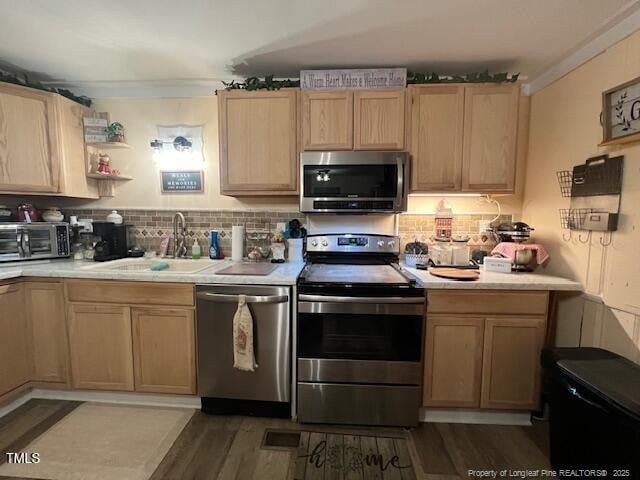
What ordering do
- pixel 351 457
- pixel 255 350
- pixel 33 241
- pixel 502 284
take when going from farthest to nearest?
pixel 33 241
pixel 255 350
pixel 502 284
pixel 351 457

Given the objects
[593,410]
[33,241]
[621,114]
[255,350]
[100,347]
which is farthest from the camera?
[33,241]

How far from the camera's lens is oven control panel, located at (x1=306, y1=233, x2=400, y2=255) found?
7.65 feet

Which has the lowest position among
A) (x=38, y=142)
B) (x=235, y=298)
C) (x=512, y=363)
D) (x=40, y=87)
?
(x=512, y=363)

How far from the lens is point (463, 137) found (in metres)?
2.06

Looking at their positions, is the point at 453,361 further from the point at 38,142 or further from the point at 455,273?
the point at 38,142

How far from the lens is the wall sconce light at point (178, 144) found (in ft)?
8.05

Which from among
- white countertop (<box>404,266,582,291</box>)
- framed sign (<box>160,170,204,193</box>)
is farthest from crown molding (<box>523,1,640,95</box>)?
framed sign (<box>160,170,204,193</box>)

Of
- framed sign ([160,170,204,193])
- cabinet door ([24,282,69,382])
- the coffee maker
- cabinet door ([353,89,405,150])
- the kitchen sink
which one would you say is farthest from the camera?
framed sign ([160,170,204,193])

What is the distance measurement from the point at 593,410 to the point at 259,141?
238cm

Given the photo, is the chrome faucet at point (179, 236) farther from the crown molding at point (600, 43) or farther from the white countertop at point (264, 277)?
the crown molding at point (600, 43)

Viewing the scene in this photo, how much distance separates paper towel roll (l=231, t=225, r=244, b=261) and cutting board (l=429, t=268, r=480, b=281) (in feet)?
4.88

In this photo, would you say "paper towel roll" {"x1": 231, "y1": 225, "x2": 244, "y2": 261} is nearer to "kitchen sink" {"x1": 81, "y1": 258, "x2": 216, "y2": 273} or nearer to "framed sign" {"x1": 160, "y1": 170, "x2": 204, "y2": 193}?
"kitchen sink" {"x1": 81, "y1": 258, "x2": 216, "y2": 273}

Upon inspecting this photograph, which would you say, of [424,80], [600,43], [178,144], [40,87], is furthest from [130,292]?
[600,43]

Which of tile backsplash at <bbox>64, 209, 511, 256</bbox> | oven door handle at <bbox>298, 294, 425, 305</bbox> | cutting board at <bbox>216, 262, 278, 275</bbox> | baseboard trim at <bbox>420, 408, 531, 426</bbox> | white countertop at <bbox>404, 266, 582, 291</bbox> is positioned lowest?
baseboard trim at <bbox>420, 408, 531, 426</bbox>
